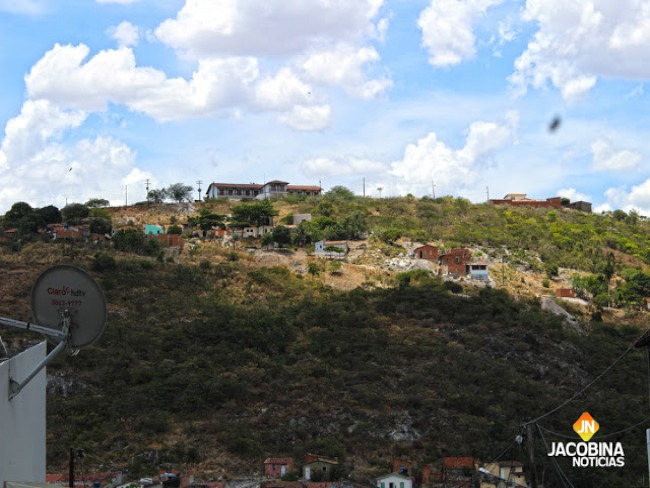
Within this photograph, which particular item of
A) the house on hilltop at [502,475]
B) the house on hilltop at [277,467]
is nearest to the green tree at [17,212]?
the house on hilltop at [277,467]

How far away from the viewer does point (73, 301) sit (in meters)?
7.12

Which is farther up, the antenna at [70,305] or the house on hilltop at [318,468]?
the antenna at [70,305]

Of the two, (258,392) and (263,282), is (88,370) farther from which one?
(263,282)

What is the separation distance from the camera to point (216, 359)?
3834 cm

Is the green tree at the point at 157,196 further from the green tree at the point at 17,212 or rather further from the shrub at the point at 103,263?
the shrub at the point at 103,263

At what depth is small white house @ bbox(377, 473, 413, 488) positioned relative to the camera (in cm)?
2706

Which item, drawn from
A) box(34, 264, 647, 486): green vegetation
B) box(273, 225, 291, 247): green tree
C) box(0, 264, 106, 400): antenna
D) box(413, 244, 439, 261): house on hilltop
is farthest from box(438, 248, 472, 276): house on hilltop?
box(0, 264, 106, 400): antenna

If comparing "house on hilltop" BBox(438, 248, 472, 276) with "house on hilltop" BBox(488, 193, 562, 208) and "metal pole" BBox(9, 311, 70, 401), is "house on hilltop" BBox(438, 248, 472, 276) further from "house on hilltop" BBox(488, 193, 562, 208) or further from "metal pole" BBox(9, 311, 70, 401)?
"metal pole" BBox(9, 311, 70, 401)

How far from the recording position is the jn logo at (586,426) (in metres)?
33.1

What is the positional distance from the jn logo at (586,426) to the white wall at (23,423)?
28.3 m

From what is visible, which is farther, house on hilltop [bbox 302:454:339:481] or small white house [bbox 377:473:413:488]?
house on hilltop [bbox 302:454:339:481]

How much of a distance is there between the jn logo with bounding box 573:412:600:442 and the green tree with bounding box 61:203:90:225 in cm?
3881

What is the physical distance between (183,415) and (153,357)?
210 inches

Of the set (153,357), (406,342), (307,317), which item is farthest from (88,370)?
(406,342)
